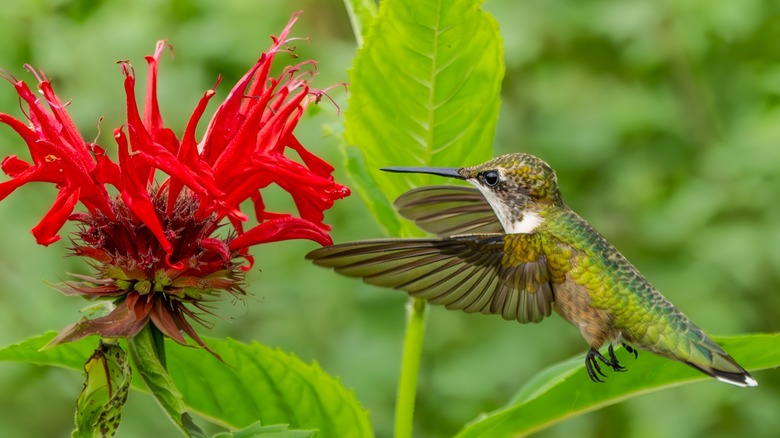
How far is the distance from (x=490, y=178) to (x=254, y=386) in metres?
0.53

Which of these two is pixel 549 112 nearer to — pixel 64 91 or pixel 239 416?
pixel 64 91

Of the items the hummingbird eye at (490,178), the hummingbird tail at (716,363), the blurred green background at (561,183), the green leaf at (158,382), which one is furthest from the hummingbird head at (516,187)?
the blurred green background at (561,183)

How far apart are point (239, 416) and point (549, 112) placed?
2.11 m

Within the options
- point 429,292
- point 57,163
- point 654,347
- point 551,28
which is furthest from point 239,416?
point 551,28

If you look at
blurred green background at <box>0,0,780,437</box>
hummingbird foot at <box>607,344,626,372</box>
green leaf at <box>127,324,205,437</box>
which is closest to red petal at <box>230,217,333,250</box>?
green leaf at <box>127,324,205,437</box>

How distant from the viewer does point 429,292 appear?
164 centimetres

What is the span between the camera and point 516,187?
1.82 metres

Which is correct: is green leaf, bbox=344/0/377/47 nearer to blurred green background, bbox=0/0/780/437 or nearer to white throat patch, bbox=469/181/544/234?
white throat patch, bbox=469/181/544/234

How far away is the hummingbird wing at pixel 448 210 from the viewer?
1824 mm

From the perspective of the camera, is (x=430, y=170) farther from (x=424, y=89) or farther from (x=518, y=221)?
(x=518, y=221)

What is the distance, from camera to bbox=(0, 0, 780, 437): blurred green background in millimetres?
3113

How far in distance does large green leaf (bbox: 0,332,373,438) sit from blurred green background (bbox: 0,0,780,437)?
1350 mm

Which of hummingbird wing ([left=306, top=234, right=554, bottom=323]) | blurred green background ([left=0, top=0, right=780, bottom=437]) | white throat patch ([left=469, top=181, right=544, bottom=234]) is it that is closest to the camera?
hummingbird wing ([left=306, top=234, right=554, bottom=323])

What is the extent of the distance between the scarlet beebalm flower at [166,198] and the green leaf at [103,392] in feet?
0.19
